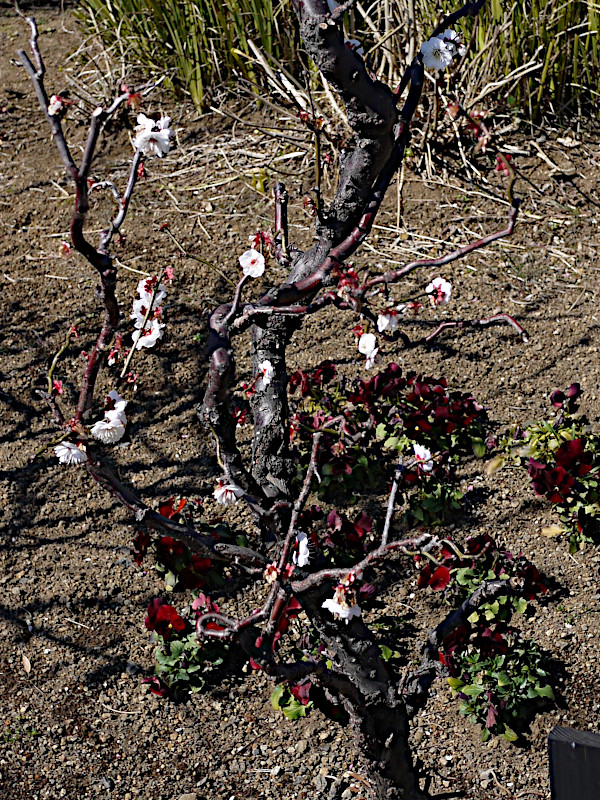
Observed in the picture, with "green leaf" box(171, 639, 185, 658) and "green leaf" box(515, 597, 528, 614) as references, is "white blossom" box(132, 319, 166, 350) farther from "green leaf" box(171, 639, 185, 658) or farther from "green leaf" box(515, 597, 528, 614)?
"green leaf" box(515, 597, 528, 614)

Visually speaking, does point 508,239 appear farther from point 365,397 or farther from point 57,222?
point 57,222

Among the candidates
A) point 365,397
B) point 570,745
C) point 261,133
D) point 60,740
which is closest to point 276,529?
point 570,745

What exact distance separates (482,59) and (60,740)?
12.8ft

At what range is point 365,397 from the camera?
3303mm

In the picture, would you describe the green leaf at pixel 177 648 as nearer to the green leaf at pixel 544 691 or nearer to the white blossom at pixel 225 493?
the white blossom at pixel 225 493

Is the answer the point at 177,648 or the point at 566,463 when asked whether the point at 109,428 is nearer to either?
the point at 177,648

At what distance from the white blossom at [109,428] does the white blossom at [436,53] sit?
43.1 inches

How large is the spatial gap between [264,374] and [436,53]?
87cm

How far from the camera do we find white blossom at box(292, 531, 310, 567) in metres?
1.95

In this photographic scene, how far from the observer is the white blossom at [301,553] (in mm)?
1951

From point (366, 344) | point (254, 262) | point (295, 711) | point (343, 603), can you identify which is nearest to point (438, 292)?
point (366, 344)

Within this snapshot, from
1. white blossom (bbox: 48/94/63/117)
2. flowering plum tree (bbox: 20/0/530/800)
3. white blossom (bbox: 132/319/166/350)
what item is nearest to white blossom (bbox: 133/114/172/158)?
flowering plum tree (bbox: 20/0/530/800)

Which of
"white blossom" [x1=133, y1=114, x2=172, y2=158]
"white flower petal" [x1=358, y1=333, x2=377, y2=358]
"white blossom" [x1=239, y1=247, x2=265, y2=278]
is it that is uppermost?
"white blossom" [x1=133, y1=114, x2=172, y2=158]

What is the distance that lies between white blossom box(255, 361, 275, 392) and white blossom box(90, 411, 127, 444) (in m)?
0.51
